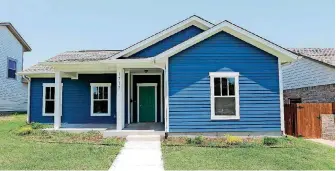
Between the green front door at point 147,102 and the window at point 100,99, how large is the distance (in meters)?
1.75

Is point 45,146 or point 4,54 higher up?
point 4,54

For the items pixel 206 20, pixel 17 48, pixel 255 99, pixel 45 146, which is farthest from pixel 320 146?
pixel 17 48

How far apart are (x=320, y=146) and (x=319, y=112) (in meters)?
3.21

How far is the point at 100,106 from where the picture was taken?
16.9 meters

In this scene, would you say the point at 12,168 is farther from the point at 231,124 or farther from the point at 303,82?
the point at 303,82

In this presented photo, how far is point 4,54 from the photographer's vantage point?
2419 cm

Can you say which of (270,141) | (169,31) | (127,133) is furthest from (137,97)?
(270,141)

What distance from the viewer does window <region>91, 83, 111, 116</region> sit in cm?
1680

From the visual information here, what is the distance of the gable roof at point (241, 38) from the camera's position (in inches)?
481

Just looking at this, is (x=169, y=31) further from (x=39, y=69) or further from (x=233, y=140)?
(x=39, y=69)

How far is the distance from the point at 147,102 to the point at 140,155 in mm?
7301

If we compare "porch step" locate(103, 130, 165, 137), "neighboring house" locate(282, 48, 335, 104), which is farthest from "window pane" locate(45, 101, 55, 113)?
"neighboring house" locate(282, 48, 335, 104)

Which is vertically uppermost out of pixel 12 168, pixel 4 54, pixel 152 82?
pixel 4 54

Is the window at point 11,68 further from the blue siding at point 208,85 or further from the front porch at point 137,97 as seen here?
the blue siding at point 208,85
